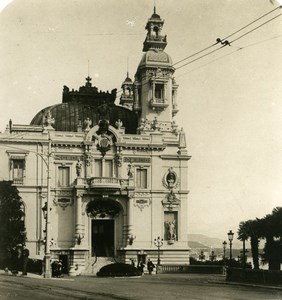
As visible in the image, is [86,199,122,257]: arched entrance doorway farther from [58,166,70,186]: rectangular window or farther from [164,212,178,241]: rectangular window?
Result: [164,212,178,241]: rectangular window

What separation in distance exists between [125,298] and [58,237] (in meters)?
38.6

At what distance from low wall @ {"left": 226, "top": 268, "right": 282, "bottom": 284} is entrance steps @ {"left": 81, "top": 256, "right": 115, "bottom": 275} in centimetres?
2039

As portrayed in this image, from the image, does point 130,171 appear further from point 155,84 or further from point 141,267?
point 155,84

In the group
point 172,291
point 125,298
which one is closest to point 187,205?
point 172,291

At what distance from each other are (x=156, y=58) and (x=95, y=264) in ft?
76.4

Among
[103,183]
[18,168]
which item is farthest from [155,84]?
[18,168]

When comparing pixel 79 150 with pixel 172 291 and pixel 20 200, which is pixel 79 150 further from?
pixel 172 291

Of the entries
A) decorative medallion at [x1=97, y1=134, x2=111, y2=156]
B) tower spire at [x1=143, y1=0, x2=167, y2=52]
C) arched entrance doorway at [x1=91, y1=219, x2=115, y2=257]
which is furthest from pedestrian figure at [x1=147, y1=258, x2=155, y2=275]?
tower spire at [x1=143, y1=0, x2=167, y2=52]

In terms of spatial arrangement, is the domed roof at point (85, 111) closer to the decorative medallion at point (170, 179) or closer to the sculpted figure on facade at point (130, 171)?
the sculpted figure on facade at point (130, 171)

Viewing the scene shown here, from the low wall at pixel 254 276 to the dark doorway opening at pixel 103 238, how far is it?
2347 cm

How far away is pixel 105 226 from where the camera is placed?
66500mm

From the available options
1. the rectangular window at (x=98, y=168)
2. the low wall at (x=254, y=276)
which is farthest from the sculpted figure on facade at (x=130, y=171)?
the low wall at (x=254, y=276)

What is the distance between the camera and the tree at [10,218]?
57.1 metres

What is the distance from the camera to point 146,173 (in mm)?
67562
